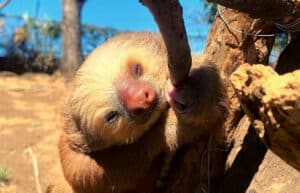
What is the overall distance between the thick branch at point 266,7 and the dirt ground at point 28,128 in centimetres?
177

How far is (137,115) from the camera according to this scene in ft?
9.80

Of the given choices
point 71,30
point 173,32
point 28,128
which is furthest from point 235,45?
point 71,30

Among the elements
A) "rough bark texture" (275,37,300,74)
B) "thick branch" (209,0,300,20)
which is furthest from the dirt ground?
"thick branch" (209,0,300,20)

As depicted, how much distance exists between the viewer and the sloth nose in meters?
2.95

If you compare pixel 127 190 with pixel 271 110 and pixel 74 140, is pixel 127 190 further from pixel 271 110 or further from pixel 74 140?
pixel 271 110


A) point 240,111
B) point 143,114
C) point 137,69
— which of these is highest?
point 137,69

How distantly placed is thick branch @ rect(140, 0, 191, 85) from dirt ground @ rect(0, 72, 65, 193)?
1376mm

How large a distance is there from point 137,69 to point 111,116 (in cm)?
26

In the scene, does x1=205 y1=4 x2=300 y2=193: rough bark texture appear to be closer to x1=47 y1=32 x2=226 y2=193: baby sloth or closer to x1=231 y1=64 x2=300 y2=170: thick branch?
x1=47 y1=32 x2=226 y2=193: baby sloth

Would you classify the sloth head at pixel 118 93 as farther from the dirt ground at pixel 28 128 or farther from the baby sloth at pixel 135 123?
the dirt ground at pixel 28 128

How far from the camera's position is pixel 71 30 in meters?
12.0

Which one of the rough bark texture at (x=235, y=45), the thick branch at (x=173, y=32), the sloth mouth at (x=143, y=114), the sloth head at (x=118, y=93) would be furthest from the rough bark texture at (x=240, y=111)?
the thick branch at (x=173, y=32)

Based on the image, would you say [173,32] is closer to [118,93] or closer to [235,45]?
[118,93]

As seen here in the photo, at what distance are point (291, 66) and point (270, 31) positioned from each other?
23cm
